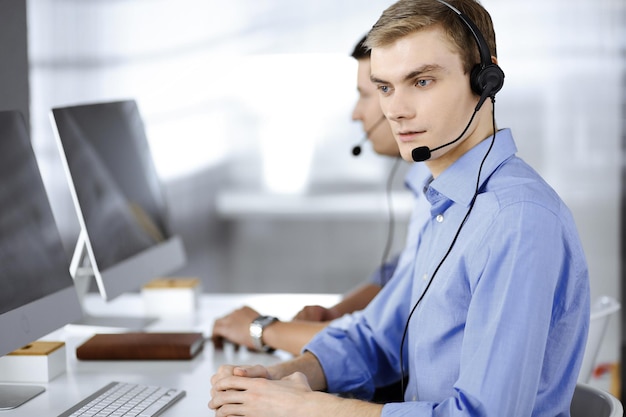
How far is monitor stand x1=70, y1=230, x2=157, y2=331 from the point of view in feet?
6.87

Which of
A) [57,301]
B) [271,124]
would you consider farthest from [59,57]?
[57,301]

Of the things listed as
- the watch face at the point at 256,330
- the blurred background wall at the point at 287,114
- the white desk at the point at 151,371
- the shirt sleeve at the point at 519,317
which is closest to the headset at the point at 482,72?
the shirt sleeve at the point at 519,317

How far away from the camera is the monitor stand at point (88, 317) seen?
2094mm

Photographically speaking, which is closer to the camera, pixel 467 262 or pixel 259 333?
pixel 467 262

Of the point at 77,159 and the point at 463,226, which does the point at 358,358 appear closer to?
the point at 463,226

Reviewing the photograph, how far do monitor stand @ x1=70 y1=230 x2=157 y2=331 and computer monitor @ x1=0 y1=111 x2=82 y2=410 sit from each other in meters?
0.32

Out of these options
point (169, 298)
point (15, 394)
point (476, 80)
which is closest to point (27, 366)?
point (15, 394)

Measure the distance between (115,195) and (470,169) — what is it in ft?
3.15

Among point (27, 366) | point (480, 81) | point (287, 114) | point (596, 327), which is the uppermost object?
point (480, 81)

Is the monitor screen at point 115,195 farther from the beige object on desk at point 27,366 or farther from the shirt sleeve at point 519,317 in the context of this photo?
the shirt sleeve at point 519,317

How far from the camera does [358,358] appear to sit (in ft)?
5.60

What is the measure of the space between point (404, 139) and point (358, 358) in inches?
19.2

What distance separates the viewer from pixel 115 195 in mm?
2078

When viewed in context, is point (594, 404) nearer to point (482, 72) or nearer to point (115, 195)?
point (482, 72)
